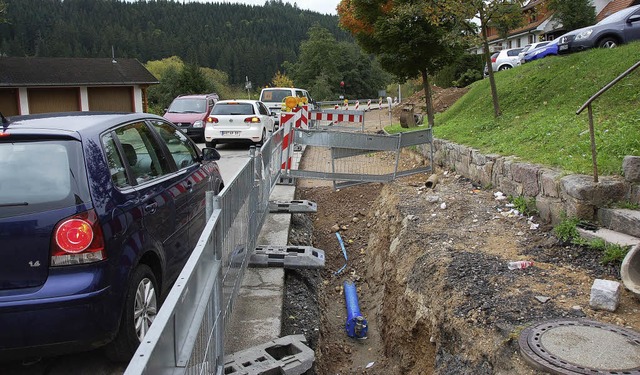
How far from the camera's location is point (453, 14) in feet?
39.4

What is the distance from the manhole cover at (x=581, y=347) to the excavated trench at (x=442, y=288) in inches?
4.4

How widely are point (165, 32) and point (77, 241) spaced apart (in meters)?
114

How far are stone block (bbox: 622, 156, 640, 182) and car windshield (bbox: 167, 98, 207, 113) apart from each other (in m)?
18.1

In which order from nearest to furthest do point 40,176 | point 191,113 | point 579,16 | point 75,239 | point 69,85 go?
point 75,239, point 40,176, point 191,113, point 69,85, point 579,16

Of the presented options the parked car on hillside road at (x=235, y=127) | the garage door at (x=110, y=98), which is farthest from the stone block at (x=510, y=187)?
the garage door at (x=110, y=98)

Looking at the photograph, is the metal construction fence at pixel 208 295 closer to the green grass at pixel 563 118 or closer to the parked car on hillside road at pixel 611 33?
the green grass at pixel 563 118

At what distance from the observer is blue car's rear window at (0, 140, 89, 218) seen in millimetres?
3633

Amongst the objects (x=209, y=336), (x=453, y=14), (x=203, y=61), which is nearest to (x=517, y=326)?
(x=209, y=336)

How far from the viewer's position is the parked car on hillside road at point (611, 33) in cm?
1468

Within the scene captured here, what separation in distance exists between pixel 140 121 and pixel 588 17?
44.5 metres

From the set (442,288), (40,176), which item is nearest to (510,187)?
(442,288)

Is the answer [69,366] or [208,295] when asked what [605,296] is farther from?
[69,366]

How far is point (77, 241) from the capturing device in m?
3.61

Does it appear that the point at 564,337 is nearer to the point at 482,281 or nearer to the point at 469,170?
the point at 482,281
